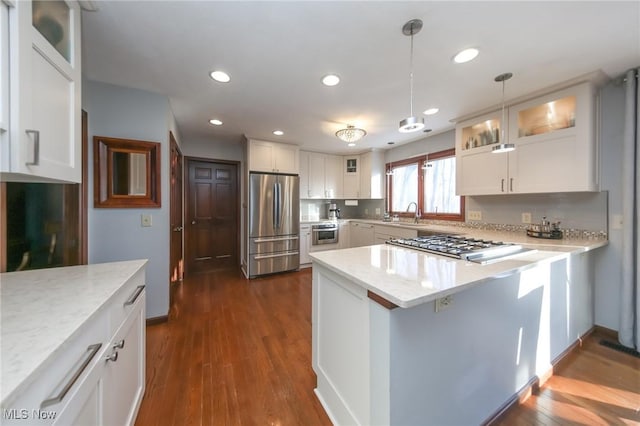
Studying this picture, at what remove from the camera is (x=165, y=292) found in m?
2.47

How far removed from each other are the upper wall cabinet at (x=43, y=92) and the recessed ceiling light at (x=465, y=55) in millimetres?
2334

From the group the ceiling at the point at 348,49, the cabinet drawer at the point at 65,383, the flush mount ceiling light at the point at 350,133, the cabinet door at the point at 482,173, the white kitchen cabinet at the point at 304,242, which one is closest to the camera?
the cabinet drawer at the point at 65,383

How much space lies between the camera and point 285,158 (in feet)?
13.7

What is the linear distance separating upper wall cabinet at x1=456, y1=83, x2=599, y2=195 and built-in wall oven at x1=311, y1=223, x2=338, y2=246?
241 centimetres

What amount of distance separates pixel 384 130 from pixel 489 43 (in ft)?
6.34

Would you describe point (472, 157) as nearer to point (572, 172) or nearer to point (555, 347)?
point (572, 172)

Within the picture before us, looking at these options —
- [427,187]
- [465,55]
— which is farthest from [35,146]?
[427,187]

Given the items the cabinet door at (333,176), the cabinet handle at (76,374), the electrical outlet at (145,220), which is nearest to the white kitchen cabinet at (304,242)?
the cabinet door at (333,176)

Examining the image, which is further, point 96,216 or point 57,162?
point 96,216

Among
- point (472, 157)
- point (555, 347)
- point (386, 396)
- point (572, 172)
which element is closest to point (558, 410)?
point (555, 347)

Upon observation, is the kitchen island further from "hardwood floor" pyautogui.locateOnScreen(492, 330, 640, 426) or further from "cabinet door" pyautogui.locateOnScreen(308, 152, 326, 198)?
"cabinet door" pyautogui.locateOnScreen(308, 152, 326, 198)

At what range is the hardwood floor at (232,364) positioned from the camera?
142cm

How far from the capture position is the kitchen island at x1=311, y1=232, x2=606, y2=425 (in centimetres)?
101

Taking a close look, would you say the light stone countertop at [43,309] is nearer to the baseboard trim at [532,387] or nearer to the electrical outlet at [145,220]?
the electrical outlet at [145,220]
